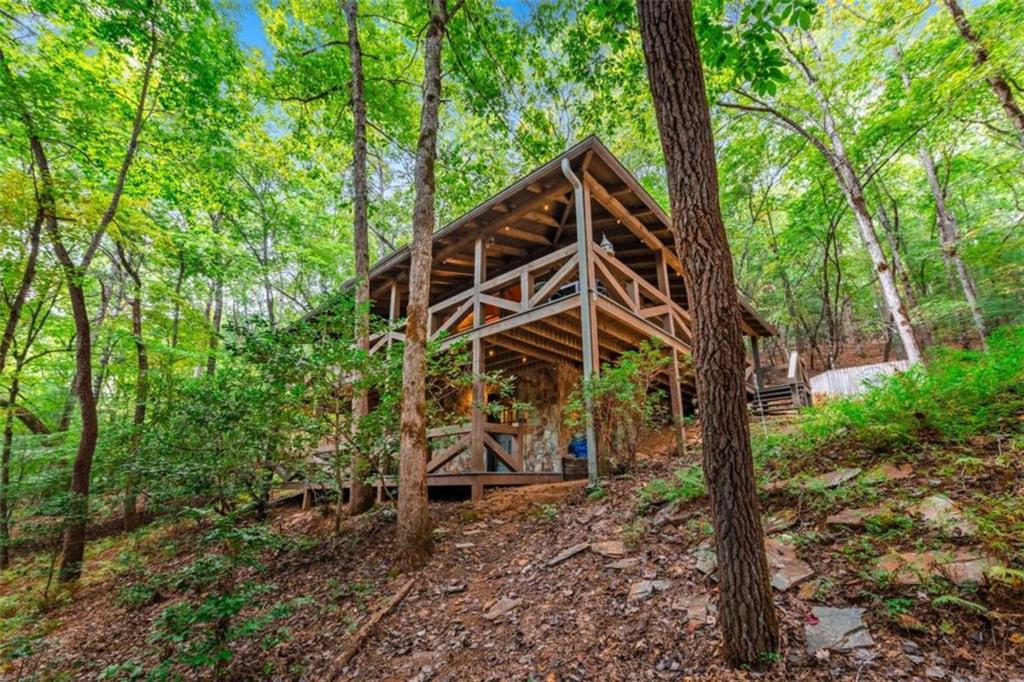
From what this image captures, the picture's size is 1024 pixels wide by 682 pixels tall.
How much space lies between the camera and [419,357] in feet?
16.4

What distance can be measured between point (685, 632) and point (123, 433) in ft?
32.1

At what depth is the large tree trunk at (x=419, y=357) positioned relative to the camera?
464 cm

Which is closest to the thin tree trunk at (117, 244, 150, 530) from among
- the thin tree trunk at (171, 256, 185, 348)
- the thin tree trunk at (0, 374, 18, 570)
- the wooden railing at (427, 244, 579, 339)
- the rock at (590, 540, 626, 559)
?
the thin tree trunk at (171, 256, 185, 348)

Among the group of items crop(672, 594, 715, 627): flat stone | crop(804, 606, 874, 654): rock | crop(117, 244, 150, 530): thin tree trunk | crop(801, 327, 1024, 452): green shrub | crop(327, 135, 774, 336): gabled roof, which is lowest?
crop(672, 594, 715, 627): flat stone

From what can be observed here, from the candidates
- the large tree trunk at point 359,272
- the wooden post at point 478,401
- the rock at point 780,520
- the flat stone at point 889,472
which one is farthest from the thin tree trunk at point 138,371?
the flat stone at point 889,472

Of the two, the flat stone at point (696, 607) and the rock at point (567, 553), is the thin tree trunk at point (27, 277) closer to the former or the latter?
the rock at point (567, 553)

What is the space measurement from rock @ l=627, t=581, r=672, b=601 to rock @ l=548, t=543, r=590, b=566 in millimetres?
878

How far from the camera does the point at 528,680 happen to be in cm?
255

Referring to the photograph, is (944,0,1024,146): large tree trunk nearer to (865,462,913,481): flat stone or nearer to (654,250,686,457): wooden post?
(654,250,686,457): wooden post

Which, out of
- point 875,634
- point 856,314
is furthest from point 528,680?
point 856,314

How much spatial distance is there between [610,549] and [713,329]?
2.52 m

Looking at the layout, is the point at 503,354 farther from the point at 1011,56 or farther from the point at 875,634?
the point at 1011,56

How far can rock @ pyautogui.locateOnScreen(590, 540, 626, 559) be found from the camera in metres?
3.71

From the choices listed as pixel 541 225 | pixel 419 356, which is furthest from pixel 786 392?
pixel 419 356
